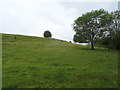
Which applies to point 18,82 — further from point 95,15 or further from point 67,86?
point 95,15

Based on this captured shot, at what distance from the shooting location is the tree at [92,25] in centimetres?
3220

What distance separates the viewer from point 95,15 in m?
32.9

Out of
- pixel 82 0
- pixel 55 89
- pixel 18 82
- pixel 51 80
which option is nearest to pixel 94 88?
pixel 55 89

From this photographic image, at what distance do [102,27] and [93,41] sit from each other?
4.49 metres

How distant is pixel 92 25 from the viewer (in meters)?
32.4

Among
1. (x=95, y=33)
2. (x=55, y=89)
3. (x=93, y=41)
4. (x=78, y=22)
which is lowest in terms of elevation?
(x=55, y=89)

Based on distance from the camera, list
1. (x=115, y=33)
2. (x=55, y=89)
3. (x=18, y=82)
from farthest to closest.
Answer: (x=115, y=33) → (x=18, y=82) → (x=55, y=89)

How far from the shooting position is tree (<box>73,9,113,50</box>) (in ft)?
106

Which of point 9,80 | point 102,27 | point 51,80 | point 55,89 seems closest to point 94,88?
point 55,89

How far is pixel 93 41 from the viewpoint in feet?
105

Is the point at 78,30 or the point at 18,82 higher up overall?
the point at 78,30

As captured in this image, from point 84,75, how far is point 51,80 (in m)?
2.73

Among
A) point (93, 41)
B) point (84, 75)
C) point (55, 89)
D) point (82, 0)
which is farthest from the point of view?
point (93, 41)

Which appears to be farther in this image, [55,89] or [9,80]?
[9,80]
